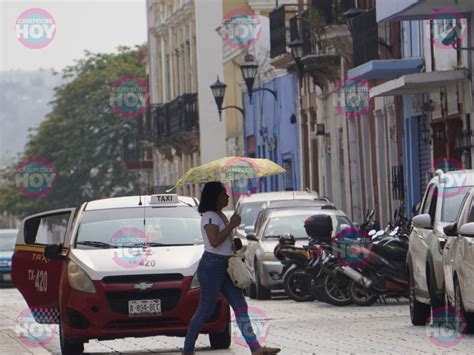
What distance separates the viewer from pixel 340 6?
1699 inches

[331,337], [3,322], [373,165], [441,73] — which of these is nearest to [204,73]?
[373,165]

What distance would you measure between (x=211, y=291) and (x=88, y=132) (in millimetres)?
92532

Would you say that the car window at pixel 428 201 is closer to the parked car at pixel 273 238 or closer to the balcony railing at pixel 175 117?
the parked car at pixel 273 238

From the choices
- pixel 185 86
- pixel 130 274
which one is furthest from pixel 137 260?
pixel 185 86

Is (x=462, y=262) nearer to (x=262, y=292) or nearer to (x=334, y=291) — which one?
(x=334, y=291)

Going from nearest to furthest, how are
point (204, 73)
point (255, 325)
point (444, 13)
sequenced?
point (255, 325), point (444, 13), point (204, 73)

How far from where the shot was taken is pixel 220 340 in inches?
742

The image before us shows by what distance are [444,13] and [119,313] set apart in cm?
1775

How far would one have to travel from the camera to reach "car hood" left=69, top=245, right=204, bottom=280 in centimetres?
1828

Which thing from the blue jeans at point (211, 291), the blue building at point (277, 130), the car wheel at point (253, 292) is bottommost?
the car wheel at point (253, 292)

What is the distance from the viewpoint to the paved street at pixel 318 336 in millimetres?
18250

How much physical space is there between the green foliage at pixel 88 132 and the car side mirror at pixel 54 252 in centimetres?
8686

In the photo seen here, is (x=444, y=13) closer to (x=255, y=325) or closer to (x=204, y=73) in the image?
(x=255, y=325)

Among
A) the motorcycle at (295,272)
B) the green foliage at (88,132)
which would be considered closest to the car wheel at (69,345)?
the motorcycle at (295,272)
